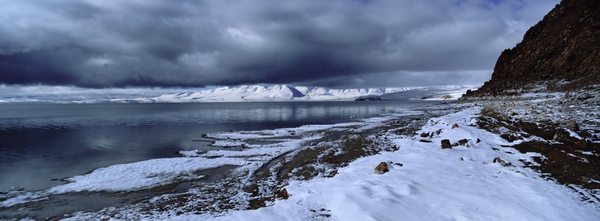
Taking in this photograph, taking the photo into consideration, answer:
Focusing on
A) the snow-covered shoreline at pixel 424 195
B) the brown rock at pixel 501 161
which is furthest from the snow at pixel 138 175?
the brown rock at pixel 501 161

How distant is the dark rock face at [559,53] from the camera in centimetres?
8025

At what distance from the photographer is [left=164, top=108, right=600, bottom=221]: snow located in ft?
24.6

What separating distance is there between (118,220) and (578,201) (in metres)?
15.9

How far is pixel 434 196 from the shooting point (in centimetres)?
884

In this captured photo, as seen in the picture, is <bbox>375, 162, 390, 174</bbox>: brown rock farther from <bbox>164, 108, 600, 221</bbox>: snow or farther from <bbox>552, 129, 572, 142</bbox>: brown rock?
<bbox>552, 129, 572, 142</bbox>: brown rock

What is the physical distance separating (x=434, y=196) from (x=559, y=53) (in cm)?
12788

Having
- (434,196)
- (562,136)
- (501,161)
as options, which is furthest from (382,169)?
(562,136)

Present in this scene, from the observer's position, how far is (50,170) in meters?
20.3

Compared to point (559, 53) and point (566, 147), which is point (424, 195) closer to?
point (566, 147)

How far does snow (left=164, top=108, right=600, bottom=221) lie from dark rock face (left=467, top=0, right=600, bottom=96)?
81.5 metres

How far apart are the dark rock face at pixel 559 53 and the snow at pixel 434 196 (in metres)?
81.5

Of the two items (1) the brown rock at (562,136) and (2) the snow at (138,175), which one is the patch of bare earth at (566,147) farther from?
(2) the snow at (138,175)

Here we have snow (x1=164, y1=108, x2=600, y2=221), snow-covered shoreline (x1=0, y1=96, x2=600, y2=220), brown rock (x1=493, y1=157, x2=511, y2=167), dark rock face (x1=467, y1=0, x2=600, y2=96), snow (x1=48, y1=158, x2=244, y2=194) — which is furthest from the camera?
dark rock face (x1=467, y1=0, x2=600, y2=96)


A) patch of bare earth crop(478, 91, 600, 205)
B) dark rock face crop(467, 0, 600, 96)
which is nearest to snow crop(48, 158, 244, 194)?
patch of bare earth crop(478, 91, 600, 205)
